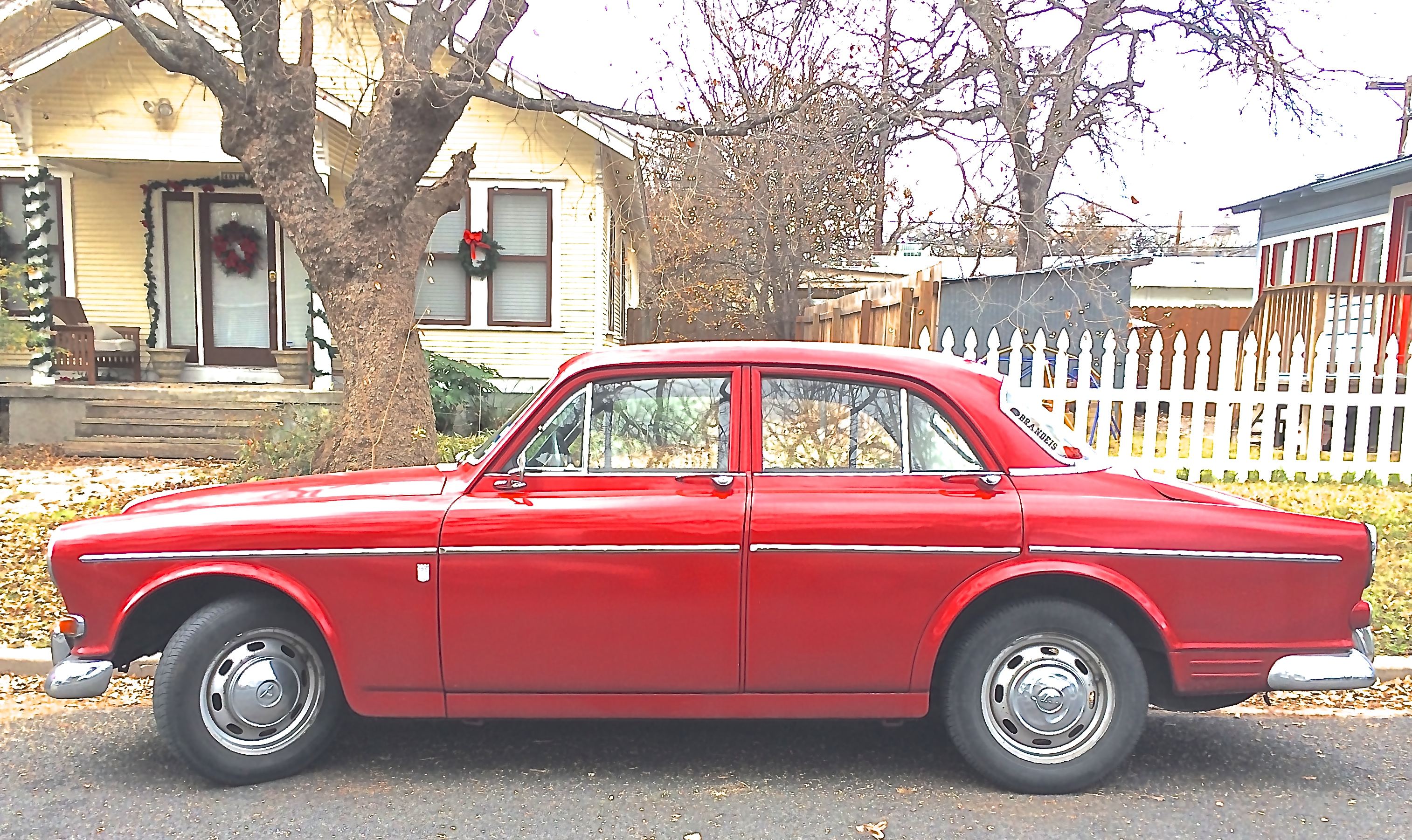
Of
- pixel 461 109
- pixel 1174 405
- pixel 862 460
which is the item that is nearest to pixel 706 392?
pixel 862 460

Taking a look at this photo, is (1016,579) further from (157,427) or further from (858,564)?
(157,427)

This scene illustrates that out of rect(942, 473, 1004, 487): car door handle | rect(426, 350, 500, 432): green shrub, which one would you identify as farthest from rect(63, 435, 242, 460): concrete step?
rect(942, 473, 1004, 487): car door handle

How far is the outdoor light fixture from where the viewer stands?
38.9ft

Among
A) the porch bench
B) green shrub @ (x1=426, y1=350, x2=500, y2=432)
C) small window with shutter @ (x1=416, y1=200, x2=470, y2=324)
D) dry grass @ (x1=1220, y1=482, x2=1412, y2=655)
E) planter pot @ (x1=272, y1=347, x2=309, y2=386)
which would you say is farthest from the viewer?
small window with shutter @ (x1=416, y1=200, x2=470, y2=324)

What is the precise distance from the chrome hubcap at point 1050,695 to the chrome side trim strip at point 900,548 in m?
0.36

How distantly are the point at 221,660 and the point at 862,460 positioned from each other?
8.25 ft

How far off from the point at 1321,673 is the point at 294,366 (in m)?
12.1

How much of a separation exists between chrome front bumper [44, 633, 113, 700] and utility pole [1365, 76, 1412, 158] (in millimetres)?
11279

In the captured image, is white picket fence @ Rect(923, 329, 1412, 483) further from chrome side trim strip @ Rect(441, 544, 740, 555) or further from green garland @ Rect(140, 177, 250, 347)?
green garland @ Rect(140, 177, 250, 347)

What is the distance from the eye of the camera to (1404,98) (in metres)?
11.8

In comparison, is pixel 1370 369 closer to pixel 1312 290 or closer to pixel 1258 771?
pixel 1312 290

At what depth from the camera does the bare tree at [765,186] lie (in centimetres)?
1029

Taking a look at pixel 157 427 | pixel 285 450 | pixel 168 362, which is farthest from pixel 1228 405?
pixel 168 362

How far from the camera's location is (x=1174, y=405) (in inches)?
343
